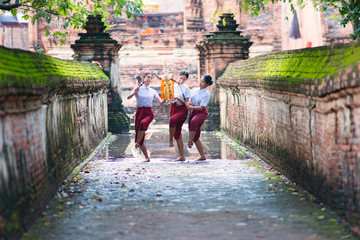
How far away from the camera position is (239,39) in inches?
669

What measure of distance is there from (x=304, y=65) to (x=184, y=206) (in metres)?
2.61

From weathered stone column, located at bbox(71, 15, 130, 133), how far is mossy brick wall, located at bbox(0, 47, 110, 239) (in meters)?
6.64

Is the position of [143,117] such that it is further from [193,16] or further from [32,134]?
[193,16]

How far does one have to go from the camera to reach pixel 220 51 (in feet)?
55.5

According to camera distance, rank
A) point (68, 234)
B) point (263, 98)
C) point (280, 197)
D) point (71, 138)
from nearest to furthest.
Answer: point (68, 234) < point (280, 197) < point (71, 138) < point (263, 98)

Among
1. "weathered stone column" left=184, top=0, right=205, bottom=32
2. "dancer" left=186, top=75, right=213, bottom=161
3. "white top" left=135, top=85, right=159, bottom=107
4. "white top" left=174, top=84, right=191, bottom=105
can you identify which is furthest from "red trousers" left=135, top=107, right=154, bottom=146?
"weathered stone column" left=184, top=0, right=205, bottom=32

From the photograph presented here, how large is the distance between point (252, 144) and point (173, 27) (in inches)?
1089

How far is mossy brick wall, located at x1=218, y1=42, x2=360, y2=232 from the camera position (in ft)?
18.1

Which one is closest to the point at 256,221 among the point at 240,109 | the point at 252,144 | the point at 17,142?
the point at 17,142

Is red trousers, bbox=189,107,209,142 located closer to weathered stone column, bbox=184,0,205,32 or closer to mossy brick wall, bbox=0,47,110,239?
mossy brick wall, bbox=0,47,110,239

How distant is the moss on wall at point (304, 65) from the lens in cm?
604

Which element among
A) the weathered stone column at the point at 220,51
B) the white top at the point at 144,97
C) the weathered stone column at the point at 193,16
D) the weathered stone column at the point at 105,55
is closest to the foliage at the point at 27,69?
the white top at the point at 144,97

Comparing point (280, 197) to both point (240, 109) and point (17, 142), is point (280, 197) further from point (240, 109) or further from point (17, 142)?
point (240, 109)

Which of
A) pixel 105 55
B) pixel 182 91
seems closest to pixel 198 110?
Answer: pixel 182 91
